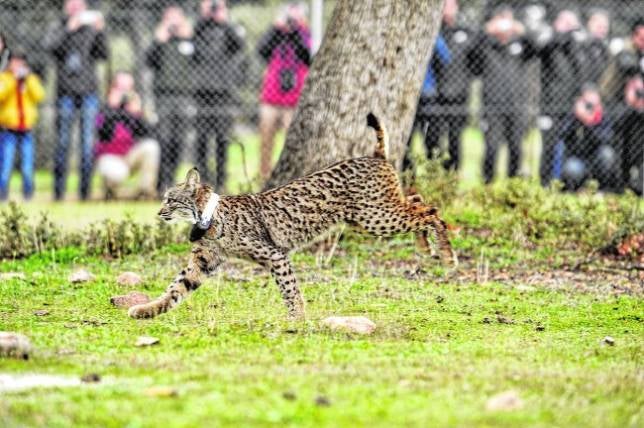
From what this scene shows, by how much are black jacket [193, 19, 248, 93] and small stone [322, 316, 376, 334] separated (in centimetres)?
937

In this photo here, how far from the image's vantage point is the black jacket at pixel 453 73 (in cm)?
1727

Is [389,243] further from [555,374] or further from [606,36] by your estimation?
[606,36]

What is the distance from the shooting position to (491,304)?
32.9 ft

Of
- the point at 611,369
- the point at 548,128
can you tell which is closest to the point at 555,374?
the point at 611,369

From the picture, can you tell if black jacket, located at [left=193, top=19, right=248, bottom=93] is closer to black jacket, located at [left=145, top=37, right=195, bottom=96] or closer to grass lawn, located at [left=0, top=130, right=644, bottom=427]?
black jacket, located at [left=145, top=37, right=195, bottom=96]

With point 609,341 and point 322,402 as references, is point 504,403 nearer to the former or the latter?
point 322,402

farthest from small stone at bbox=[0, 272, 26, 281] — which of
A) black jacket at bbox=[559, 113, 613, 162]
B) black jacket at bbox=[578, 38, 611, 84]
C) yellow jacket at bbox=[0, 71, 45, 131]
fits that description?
black jacket at bbox=[578, 38, 611, 84]

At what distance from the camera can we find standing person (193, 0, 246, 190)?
17.5 meters

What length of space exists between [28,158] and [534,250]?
802cm

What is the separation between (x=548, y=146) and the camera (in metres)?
18.0

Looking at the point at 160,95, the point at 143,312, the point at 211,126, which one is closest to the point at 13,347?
the point at 143,312

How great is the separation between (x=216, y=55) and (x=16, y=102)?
262cm

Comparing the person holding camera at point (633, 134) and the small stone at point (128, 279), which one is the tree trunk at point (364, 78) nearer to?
the small stone at point (128, 279)

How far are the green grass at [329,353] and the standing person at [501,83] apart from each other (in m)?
6.43
